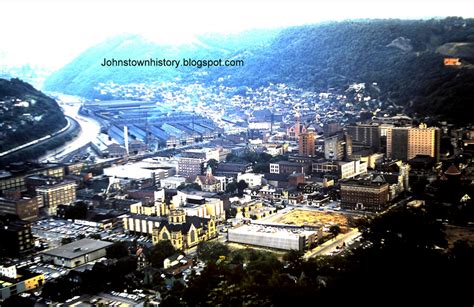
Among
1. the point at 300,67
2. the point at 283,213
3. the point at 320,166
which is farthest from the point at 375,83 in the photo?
the point at 283,213

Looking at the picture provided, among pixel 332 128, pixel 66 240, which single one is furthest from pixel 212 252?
pixel 332 128

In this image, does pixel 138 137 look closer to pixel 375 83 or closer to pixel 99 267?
pixel 375 83

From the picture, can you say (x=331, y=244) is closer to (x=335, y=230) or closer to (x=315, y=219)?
(x=335, y=230)

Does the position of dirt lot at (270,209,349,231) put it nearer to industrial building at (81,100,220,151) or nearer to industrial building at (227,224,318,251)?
industrial building at (227,224,318,251)

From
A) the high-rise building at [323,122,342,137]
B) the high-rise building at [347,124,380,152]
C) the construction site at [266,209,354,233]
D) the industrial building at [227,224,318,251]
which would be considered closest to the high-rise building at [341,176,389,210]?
the construction site at [266,209,354,233]

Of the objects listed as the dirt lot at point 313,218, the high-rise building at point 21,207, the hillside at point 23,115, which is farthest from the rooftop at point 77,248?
the hillside at point 23,115

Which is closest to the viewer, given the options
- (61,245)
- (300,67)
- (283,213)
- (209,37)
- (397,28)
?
(61,245)
